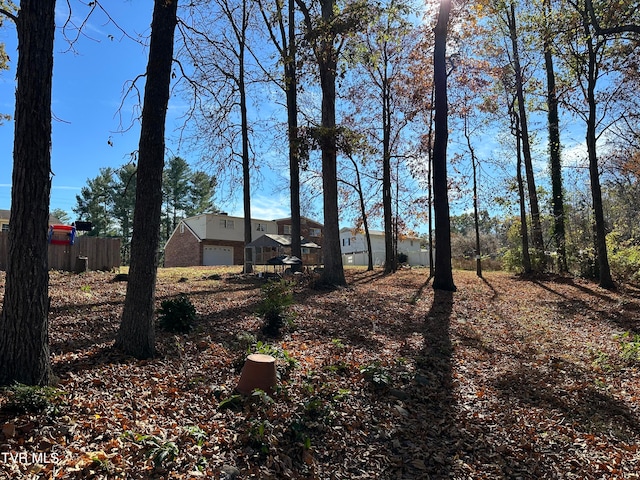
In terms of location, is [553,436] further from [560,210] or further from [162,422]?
[560,210]

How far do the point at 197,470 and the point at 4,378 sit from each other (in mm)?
1916

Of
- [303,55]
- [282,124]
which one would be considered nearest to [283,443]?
[303,55]

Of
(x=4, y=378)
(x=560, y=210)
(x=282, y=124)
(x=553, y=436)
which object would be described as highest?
(x=282, y=124)

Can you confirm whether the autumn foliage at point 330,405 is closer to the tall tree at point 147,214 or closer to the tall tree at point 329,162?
the tall tree at point 147,214

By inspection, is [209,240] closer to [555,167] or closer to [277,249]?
[277,249]

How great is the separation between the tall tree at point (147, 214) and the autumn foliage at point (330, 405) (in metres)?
0.29

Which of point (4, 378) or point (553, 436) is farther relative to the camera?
point (553, 436)

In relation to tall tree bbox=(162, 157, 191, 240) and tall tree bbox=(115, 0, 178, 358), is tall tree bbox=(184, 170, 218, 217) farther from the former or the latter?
tall tree bbox=(115, 0, 178, 358)

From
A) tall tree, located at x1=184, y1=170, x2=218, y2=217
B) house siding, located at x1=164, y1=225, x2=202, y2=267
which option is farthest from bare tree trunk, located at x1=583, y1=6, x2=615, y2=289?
tall tree, located at x1=184, y1=170, x2=218, y2=217

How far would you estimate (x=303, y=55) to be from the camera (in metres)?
8.88

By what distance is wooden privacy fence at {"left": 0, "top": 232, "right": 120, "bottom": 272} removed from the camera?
42.0ft

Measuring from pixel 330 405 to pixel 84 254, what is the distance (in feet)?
41.6

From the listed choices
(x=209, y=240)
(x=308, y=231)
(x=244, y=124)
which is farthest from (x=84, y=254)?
(x=308, y=231)

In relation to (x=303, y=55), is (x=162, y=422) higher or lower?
lower
